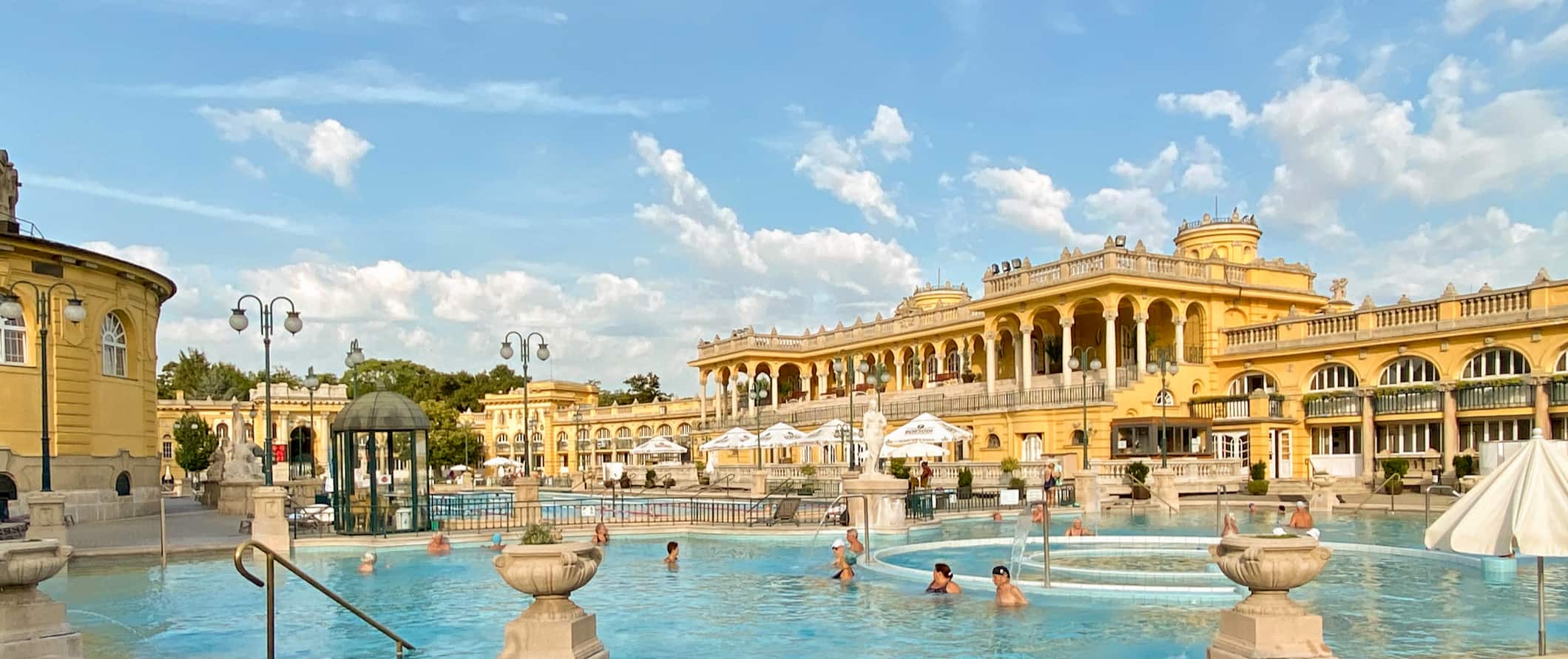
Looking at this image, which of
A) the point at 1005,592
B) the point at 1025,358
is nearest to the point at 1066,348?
the point at 1025,358

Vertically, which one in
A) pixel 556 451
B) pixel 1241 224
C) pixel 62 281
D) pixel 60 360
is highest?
pixel 1241 224

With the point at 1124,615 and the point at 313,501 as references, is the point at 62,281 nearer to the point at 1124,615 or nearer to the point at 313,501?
the point at 313,501

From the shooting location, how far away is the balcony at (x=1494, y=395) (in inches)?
1426

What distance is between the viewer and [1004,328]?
184 ft

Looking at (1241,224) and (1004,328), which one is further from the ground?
(1241,224)

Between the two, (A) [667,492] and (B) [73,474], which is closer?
(B) [73,474]

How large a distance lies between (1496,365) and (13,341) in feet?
145

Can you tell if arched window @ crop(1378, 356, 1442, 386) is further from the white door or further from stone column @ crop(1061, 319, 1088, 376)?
stone column @ crop(1061, 319, 1088, 376)

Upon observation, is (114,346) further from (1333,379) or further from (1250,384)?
(1333,379)

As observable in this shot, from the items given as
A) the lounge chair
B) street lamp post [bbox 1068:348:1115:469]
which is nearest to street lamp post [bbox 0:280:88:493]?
the lounge chair

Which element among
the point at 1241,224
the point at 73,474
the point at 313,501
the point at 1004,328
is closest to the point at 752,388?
the point at 1004,328

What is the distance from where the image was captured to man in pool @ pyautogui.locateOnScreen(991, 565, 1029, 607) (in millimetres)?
15820

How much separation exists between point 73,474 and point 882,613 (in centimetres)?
2704

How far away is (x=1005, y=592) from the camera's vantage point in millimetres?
15883
